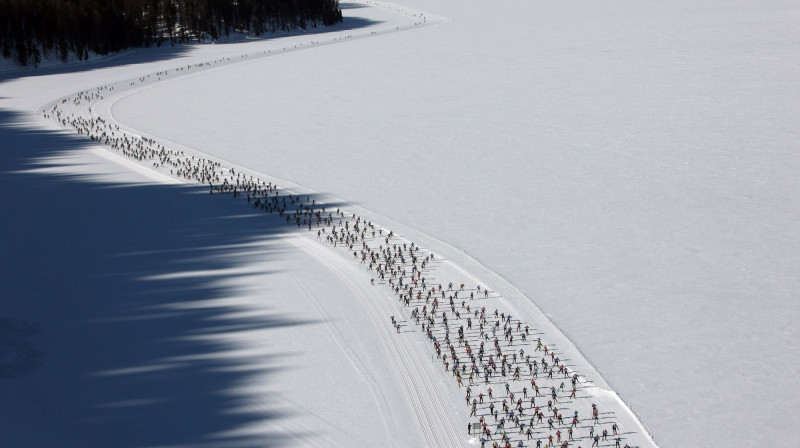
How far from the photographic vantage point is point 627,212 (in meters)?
36.0

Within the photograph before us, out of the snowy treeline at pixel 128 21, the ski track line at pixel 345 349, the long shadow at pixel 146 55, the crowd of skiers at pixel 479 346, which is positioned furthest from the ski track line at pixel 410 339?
the snowy treeline at pixel 128 21

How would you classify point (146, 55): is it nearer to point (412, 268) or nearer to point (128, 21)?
point (128, 21)

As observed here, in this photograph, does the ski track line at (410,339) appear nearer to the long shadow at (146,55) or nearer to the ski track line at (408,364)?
the ski track line at (408,364)

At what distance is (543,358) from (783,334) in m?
7.71

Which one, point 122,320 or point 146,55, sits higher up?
point 146,55

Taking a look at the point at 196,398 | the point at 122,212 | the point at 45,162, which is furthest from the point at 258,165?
the point at 196,398

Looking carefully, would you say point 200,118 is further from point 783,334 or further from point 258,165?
point 783,334

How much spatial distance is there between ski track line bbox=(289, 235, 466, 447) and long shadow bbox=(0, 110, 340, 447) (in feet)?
10.6

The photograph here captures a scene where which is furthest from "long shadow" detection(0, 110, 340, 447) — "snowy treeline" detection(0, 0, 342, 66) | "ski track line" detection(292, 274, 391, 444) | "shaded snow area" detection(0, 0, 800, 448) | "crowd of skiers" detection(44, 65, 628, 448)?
"snowy treeline" detection(0, 0, 342, 66)

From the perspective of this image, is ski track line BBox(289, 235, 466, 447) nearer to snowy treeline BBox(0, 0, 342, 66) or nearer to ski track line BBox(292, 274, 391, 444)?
ski track line BBox(292, 274, 391, 444)

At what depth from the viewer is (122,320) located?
2705 cm

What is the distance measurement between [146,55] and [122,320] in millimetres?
82087

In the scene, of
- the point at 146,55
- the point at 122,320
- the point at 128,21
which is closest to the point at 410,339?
the point at 122,320

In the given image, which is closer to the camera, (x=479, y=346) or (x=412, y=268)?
(x=479, y=346)
